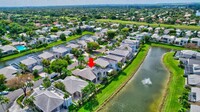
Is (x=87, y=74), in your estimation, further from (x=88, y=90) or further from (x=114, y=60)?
(x=114, y=60)

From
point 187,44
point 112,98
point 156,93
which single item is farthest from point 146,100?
point 187,44

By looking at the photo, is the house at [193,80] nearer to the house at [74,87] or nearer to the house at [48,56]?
the house at [74,87]

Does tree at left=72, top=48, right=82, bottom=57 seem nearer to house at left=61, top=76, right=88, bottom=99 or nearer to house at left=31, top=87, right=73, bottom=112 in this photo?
house at left=61, top=76, right=88, bottom=99

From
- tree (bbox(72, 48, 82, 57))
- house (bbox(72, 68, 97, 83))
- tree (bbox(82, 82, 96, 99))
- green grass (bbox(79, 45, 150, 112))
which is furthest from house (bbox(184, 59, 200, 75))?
tree (bbox(72, 48, 82, 57))

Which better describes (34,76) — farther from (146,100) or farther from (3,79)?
(146,100)

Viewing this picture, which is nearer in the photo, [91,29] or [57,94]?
[57,94]

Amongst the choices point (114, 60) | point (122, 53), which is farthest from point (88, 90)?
point (122, 53)

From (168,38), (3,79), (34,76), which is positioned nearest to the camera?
(3,79)

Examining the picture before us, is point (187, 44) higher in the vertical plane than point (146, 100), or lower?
higher
